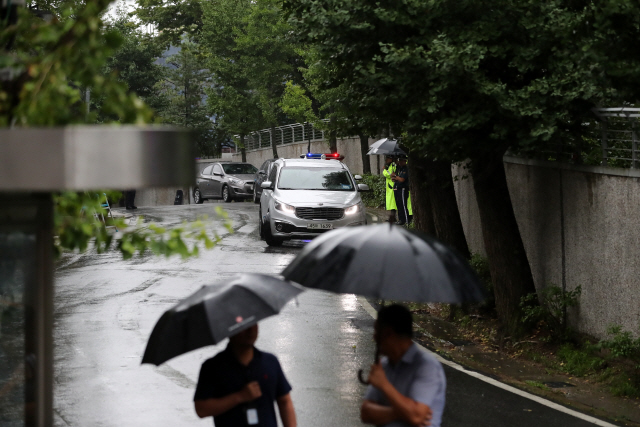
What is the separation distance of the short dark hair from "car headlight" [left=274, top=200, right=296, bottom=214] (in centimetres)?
1618

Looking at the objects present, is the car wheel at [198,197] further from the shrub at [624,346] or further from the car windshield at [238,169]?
the shrub at [624,346]

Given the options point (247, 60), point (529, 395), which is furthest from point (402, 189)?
point (247, 60)

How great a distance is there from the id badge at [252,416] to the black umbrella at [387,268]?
69cm

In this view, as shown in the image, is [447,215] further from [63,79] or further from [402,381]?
[63,79]

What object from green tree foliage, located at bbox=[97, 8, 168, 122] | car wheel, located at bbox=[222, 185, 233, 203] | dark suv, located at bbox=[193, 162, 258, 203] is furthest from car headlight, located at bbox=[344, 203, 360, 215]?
green tree foliage, located at bbox=[97, 8, 168, 122]

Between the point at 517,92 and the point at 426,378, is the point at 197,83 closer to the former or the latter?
the point at 517,92

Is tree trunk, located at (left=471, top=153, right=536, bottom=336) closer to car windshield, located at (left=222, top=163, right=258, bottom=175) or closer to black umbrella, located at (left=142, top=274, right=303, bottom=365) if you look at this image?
black umbrella, located at (left=142, top=274, right=303, bottom=365)

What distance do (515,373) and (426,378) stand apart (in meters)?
6.99

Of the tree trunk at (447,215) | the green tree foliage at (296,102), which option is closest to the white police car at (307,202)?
the tree trunk at (447,215)

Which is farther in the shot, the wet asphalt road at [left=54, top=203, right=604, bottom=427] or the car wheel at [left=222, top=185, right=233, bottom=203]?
the car wheel at [left=222, top=185, right=233, bottom=203]

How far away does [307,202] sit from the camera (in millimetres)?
20406

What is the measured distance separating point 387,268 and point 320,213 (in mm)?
16153

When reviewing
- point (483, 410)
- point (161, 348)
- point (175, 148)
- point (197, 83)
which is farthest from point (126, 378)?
point (197, 83)

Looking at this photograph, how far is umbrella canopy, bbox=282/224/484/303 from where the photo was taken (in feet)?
13.6
